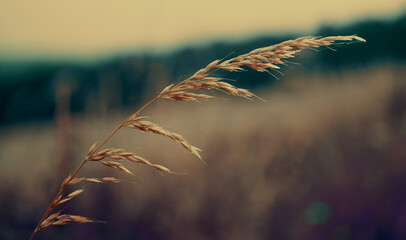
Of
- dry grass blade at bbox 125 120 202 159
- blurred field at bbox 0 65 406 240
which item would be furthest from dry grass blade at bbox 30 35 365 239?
blurred field at bbox 0 65 406 240

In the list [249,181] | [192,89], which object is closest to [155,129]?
[192,89]

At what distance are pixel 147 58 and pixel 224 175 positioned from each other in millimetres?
1181

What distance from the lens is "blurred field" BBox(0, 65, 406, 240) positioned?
2.53 meters

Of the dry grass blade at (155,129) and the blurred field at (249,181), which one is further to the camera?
the blurred field at (249,181)

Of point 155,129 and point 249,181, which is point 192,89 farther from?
point 249,181

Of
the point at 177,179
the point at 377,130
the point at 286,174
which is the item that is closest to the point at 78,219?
the point at 286,174

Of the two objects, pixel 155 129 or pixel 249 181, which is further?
pixel 249 181

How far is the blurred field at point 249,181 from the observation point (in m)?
2.53

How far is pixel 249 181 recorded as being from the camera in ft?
8.66

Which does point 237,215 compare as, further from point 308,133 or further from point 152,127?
point 152,127

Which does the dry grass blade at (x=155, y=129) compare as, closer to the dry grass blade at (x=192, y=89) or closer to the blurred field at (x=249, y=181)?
the dry grass blade at (x=192, y=89)

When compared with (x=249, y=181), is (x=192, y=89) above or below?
above

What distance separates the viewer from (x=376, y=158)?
298cm

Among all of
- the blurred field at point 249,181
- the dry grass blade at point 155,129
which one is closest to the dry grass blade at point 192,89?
the dry grass blade at point 155,129
